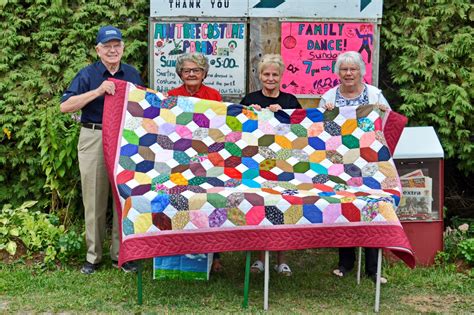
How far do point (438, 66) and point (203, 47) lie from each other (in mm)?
2102

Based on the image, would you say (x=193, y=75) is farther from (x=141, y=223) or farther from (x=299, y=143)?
(x=141, y=223)

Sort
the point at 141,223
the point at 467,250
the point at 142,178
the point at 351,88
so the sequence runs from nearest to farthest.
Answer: the point at 141,223
the point at 142,178
the point at 351,88
the point at 467,250

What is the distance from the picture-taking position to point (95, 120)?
514 centimetres

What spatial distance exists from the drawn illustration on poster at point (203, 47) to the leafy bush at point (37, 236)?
5.13 feet

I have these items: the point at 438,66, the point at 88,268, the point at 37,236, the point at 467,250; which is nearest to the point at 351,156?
the point at 467,250

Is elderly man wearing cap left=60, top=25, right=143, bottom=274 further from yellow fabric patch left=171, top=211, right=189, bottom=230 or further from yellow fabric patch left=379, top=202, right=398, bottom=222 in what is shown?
yellow fabric patch left=379, top=202, right=398, bottom=222

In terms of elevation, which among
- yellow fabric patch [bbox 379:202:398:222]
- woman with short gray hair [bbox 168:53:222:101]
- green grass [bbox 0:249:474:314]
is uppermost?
woman with short gray hair [bbox 168:53:222:101]

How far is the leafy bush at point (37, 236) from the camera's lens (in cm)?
548

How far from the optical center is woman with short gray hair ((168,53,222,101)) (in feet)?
17.2

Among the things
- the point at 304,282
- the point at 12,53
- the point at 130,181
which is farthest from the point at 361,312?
the point at 12,53

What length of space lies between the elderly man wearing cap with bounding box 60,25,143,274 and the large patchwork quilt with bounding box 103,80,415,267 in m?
0.33

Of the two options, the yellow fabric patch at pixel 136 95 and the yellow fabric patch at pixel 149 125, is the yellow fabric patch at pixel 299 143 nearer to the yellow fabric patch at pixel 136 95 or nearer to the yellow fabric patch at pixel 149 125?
the yellow fabric patch at pixel 149 125

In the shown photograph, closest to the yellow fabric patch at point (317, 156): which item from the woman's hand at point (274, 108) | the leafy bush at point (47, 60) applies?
the woman's hand at point (274, 108)

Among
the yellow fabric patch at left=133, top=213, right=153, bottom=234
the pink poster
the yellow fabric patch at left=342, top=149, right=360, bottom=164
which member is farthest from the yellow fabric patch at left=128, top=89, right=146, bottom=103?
the pink poster
